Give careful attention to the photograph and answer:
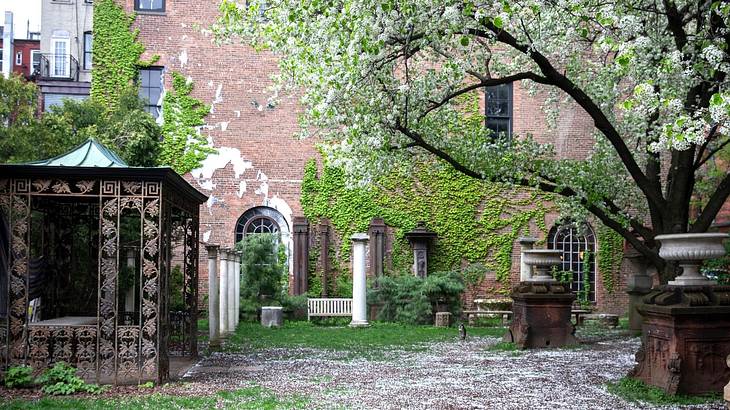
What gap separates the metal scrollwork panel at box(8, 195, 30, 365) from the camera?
10.2m

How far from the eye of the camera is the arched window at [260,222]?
2495cm

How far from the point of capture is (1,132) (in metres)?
18.7

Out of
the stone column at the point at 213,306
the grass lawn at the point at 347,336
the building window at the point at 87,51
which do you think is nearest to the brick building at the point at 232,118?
the grass lawn at the point at 347,336

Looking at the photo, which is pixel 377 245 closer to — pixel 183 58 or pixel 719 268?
pixel 183 58

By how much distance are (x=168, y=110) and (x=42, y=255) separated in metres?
12.5

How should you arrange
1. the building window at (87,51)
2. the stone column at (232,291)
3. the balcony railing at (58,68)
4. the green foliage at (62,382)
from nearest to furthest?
the green foliage at (62,382), the stone column at (232,291), the balcony railing at (58,68), the building window at (87,51)

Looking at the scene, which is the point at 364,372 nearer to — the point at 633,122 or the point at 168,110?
the point at 633,122

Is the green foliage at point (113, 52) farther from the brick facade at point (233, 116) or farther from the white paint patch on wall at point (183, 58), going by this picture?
the white paint patch on wall at point (183, 58)

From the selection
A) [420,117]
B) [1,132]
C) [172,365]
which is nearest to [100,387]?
[172,365]

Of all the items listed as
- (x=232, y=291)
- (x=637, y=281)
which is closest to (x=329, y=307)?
(x=232, y=291)

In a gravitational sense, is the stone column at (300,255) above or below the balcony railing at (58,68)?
below

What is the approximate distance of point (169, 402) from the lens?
9172 millimetres

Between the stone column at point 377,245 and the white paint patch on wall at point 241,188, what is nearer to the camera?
the stone column at point 377,245

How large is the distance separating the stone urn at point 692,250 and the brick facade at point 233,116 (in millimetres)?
15737
